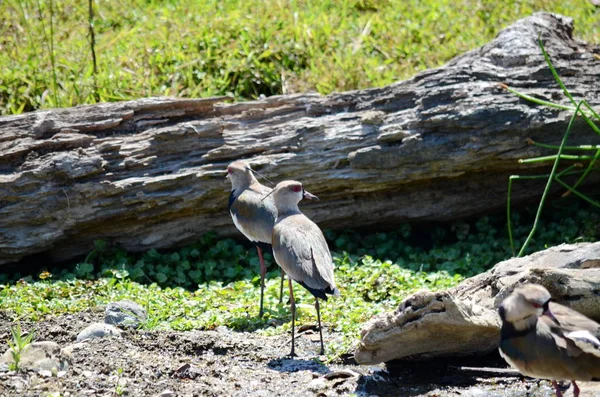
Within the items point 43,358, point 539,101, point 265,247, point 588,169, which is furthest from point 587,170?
point 43,358

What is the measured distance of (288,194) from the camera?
662 centimetres

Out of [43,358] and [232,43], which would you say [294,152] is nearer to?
[232,43]

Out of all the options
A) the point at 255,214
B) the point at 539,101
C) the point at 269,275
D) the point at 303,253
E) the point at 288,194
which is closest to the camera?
the point at 303,253

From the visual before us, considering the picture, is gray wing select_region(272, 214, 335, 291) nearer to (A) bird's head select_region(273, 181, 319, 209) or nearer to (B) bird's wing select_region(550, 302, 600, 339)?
(A) bird's head select_region(273, 181, 319, 209)

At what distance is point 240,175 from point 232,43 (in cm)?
323

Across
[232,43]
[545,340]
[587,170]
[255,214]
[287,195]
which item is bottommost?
[255,214]

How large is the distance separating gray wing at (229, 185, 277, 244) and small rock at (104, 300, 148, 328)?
3.94 ft

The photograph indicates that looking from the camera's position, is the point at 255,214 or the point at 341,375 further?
the point at 255,214

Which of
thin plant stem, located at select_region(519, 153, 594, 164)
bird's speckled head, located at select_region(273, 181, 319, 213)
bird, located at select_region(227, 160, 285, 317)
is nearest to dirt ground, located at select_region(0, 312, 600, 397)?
bird, located at select_region(227, 160, 285, 317)

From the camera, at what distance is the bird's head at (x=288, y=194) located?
659cm

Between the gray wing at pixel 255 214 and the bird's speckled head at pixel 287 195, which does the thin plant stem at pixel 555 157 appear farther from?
the gray wing at pixel 255 214

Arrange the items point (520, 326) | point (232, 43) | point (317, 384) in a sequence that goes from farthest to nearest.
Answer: point (232, 43), point (317, 384), point (520, 326)

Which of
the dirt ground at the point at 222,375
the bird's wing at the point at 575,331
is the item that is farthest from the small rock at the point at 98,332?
the bird's wing at the point at 575,331

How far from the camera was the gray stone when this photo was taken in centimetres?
501
